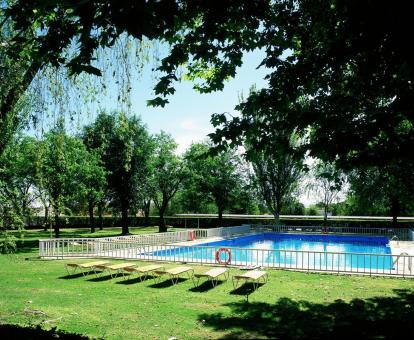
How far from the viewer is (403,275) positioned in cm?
1532

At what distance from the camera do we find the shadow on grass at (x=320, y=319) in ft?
27.8

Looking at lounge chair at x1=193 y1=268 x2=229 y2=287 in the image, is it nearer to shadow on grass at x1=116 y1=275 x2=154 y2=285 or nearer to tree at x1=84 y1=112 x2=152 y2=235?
shadow on grass at x1=116 y1=275 x2=154 y2=285

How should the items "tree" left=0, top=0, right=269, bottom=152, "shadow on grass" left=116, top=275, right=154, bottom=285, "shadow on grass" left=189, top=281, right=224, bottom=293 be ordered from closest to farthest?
1. "tree" left=0, top=0, right=269, bottom=152
2. "shadow on grass" left=189, top=281, right=224, bottom=293
3. "shadow on grass" left=116, top=275, right=154, bottom=285

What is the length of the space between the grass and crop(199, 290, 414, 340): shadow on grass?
2 centimetres

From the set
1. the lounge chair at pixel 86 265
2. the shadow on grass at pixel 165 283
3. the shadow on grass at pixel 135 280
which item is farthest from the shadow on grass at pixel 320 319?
the lounge chair at pixel 86 265

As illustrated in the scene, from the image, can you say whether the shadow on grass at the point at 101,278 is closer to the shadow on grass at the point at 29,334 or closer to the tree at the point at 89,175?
the shadow on grass at the point at 29,334

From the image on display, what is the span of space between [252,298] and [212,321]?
9.27 feet

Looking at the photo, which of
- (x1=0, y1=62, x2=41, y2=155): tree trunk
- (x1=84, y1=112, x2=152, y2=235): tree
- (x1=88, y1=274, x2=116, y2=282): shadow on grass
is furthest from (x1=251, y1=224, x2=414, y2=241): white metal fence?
(x1=0, y1=62, x2=41, y2=155): tree trunk

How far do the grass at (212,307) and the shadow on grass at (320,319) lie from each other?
22 mm

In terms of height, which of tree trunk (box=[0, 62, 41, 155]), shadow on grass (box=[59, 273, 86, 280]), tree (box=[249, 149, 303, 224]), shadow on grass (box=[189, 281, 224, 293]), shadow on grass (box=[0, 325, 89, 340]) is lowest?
shadow on grass (box=[59, 273, 86, 280])

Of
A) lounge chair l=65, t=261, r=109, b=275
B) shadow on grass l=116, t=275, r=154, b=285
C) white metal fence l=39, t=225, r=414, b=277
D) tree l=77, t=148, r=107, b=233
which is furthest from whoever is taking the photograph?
tree l=77, t=148, r=107, b=233

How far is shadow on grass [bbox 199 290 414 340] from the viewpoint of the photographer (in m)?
8.47

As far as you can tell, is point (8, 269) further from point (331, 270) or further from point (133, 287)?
point (331, 270)

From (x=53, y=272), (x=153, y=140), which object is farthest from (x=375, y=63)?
(x=153, y=140)
